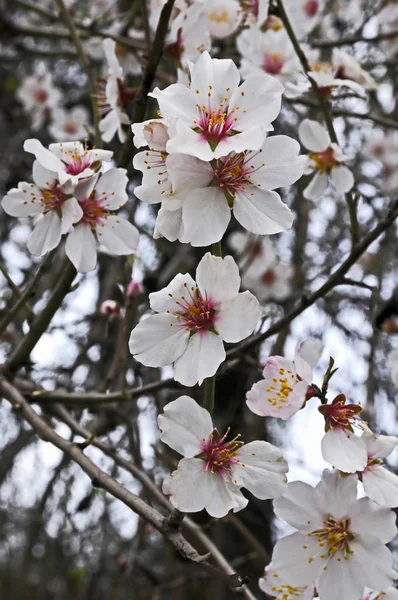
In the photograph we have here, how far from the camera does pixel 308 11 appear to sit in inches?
116

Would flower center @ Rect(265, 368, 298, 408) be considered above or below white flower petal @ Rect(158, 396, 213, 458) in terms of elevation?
above

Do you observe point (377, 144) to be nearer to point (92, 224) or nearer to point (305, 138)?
point (305, 138)

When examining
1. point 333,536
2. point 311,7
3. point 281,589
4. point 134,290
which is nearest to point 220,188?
point 333,536

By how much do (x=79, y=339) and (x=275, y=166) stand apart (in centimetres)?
243

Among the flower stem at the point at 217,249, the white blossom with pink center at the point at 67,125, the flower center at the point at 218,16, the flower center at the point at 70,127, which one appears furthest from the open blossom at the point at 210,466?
the flower center at the point at 70,127

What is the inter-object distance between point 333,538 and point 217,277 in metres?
0.50

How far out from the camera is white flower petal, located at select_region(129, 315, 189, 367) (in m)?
1.19

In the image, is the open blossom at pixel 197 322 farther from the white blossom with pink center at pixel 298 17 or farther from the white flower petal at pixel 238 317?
the white blossom with pink center at pixel 298 17

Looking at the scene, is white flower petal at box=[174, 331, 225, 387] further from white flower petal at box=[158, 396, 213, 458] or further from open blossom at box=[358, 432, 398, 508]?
open blossom at box=[358, 432, 398, 508]

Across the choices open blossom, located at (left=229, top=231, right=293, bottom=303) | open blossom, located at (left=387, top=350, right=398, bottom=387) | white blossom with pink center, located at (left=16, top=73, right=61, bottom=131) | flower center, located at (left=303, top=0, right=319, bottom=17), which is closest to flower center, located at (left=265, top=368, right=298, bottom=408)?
open blossom, located at (left=387, top=350, right=398, bottom=387)

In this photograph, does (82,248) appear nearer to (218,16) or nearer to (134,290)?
(134,290)

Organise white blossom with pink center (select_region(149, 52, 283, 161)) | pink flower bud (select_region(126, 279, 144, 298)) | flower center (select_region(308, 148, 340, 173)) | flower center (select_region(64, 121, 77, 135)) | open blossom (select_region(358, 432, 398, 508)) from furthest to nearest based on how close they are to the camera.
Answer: flower center (select_region(64, 121, 77, 135)) < pink flower bud (select_region(126, 279, 144, 298)) < flower center (select_region(308, 148, 340, 173)) < open blossom (select_region(358, 432, 398, 508)) < white blossom with pink center (select_region(149, 52, 283, 161))

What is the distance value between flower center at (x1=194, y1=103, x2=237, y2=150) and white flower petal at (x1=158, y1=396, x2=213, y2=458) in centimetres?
41

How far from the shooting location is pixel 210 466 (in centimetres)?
118
